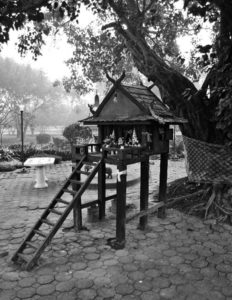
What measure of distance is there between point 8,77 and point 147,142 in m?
37.3

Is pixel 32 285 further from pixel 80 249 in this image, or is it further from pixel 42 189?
pixel 42 189

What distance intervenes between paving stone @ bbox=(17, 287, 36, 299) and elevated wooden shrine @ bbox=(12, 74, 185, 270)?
912 millimetres

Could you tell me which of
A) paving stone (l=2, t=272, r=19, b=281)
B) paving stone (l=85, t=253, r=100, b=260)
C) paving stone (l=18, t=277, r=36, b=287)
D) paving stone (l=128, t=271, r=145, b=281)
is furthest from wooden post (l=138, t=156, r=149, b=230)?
paving stone (l=2, t=272, r=19, b=281)

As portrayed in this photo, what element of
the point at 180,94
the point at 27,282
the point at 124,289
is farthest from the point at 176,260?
the point at 180,94

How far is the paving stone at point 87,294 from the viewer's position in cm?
357

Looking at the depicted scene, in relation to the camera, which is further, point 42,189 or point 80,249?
point 42,189

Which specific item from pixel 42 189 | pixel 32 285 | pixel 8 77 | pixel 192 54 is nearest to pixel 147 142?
pixel 32 285

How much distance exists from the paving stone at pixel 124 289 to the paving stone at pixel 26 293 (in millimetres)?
1178

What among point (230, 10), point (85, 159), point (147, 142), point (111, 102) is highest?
point (230, 10)

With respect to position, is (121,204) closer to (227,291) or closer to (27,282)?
(27,282)

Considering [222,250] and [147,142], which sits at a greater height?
[147,142]

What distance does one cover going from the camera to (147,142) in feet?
18.1

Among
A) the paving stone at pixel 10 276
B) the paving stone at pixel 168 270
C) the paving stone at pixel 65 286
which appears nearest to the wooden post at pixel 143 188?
the paving stone at pixel 168 270

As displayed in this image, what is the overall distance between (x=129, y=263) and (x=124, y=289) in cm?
71
